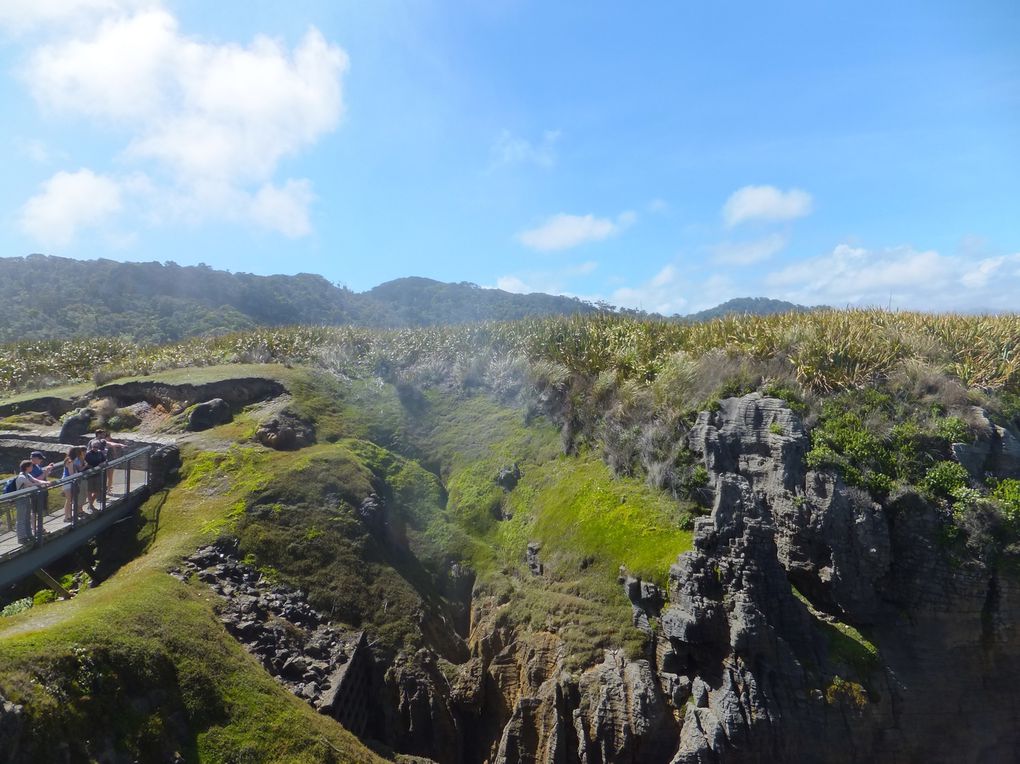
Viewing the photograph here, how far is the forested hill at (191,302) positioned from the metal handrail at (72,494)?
33.1 metres

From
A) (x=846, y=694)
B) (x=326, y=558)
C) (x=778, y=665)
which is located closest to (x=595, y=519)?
(x=778, y=665)

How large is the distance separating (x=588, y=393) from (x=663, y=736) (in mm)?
8644

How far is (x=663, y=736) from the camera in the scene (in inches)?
359

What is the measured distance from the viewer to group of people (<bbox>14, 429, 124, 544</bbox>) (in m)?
9.62

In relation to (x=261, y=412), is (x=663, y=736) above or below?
below

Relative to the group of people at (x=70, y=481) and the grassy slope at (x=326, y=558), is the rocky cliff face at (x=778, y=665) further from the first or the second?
the group of people at (x=70, y=481)

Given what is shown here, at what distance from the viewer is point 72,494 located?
1108 cm

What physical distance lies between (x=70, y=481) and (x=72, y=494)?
1.74ft

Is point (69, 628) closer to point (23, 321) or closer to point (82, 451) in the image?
point (82, 451)

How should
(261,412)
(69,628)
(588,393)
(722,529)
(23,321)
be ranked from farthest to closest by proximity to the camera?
(23,321)
(261,412)
(588,393)
(722,529)
(69,628)

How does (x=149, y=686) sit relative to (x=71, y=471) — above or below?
below

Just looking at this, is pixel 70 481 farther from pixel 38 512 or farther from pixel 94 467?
pixel 94 467

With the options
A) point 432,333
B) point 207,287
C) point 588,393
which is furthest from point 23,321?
point 588,393

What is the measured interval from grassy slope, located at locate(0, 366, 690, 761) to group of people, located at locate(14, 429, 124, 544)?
1.28 meters
